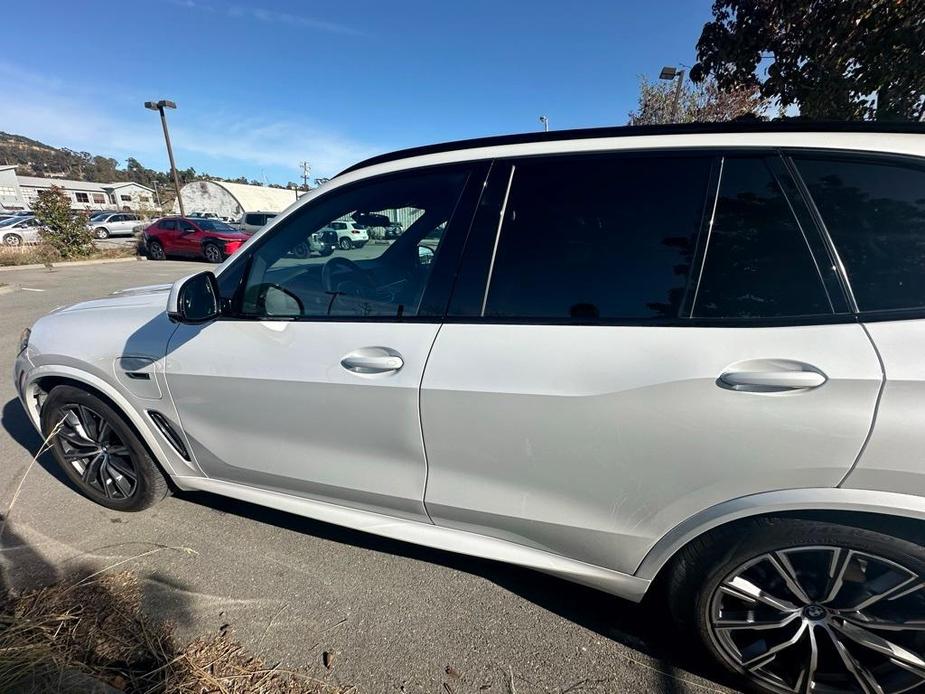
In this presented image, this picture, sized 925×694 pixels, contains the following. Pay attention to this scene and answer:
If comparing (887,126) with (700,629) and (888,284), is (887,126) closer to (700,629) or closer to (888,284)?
(888,284)

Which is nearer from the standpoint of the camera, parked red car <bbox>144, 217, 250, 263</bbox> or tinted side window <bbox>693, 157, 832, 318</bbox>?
tinted side window <bbox>693, 157, 832, 318</bbox>

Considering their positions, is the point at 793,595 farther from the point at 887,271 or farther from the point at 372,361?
the point at 372,361

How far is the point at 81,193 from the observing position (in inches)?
2645

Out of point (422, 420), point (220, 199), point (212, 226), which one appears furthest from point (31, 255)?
point (220, 199)

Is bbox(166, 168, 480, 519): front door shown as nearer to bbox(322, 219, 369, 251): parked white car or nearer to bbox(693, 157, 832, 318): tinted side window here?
bbox(322, 219, 369, 251): parked white car

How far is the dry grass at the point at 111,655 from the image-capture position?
1.60m

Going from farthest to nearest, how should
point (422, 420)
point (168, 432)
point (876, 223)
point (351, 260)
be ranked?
1. point (168, 432)
2. point (351, 260)
3. point (422, 420)
4. point (876, 223)

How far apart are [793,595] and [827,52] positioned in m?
4.90

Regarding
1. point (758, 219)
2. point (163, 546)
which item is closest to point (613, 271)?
point (758, 219)

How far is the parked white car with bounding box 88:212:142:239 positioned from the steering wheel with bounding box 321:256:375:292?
3531cm

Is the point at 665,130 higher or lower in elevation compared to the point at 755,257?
higher

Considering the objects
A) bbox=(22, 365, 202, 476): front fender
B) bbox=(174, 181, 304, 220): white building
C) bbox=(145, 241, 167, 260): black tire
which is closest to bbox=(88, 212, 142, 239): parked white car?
bbox=(174, 181, 304, 220): white building

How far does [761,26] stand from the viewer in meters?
4.50

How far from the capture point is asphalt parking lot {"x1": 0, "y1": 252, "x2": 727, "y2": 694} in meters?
1.77
